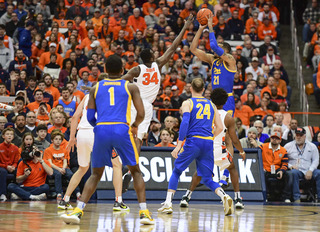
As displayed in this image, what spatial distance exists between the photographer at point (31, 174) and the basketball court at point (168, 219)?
133cm

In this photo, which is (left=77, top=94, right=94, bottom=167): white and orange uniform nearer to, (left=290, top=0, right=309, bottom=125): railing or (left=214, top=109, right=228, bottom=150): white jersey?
(left=214, top=109, right=228, bottom=150): white jersey

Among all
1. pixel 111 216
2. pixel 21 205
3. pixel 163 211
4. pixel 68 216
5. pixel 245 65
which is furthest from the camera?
pixel 245 65

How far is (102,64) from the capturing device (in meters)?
21.6

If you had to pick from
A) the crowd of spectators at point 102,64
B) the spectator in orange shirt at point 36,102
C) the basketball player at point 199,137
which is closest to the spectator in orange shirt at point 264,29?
the crowd of spectators at point 102,64

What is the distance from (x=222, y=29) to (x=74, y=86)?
7345 mm

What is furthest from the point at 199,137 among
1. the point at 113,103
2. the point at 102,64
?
the point at 102,64

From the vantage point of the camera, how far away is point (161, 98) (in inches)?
778

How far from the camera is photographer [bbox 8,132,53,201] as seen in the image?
14.1m

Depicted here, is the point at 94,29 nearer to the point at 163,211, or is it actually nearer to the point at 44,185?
the point at 44,185

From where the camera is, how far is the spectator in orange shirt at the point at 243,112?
749 inches

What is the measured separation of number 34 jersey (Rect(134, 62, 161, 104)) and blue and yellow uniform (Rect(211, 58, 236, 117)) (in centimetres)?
162

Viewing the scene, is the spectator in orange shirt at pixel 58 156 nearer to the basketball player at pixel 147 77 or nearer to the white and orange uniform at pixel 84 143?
the basketball player at pixel 147 77

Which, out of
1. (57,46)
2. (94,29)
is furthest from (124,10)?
(57,46)

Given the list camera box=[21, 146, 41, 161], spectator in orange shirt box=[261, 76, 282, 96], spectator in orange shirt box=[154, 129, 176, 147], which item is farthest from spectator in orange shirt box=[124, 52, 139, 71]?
camera box=[21, 146, 41, 161]
